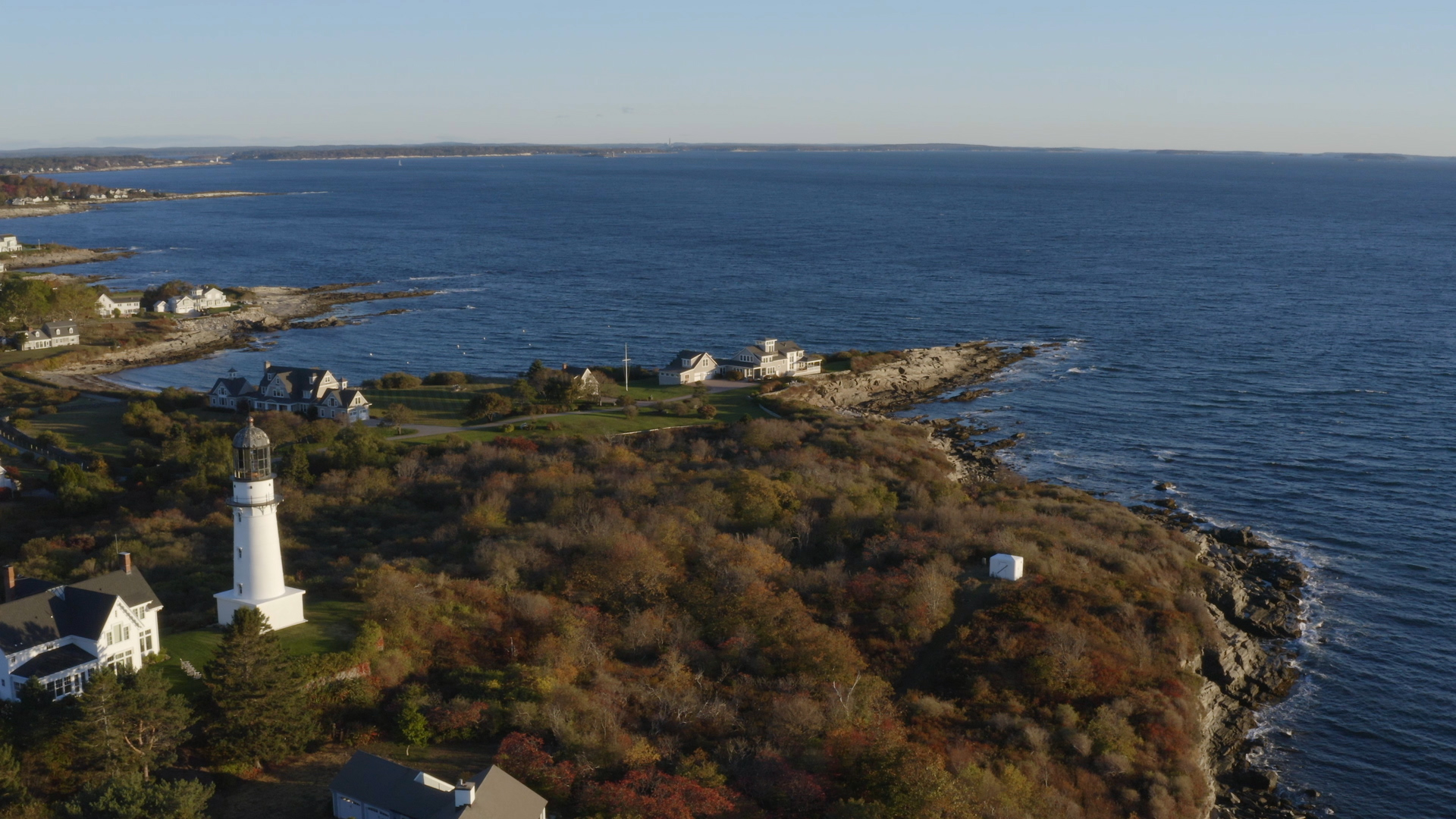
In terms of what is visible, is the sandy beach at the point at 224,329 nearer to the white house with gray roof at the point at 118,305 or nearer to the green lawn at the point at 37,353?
the green lawn at the point at 37,353

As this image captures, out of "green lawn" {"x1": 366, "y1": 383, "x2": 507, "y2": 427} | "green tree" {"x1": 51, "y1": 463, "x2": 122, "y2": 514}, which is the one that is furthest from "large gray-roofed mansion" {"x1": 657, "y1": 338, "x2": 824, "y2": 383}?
"green tree" {"x1": 51, "y1": 463, "x2": 122, "y2": 514}

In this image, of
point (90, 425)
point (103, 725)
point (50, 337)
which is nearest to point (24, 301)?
point (50, 337)

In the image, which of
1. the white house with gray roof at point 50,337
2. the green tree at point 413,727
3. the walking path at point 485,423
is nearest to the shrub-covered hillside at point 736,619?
the green tree at point 413,727

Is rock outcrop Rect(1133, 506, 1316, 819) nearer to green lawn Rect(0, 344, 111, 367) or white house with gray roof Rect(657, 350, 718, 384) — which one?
white house with gray roof Rect(657, 350, 718, 384)

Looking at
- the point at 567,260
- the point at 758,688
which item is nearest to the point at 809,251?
the point at 567,260

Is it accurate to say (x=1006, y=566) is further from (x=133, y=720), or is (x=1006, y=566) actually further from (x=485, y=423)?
(x=485, y=423)

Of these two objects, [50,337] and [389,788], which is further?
[50,337]
